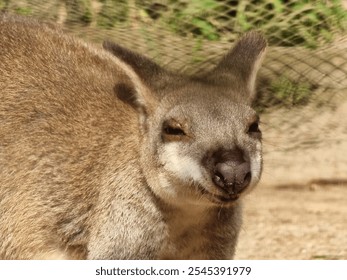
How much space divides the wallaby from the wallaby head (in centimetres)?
1

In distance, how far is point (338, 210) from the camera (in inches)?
395

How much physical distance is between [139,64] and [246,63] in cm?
84

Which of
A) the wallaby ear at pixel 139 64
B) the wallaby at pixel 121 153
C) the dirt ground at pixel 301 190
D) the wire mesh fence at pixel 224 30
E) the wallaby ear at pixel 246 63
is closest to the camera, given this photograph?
the wallaby at pixel 121 153

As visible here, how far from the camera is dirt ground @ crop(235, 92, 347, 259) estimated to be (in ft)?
31.8

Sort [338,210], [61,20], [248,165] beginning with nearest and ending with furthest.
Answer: [248,165] < [338,210] < [61,20]

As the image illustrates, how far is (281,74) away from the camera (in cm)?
1073

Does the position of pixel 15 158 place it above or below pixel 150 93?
below

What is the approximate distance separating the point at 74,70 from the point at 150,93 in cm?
103

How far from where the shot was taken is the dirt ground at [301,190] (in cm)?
968

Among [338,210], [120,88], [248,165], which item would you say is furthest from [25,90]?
[338,210]

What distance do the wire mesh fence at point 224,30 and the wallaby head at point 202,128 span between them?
236cm

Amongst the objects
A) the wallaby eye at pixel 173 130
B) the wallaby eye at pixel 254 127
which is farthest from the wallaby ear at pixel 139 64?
the wallaby eye at pixel 254 127

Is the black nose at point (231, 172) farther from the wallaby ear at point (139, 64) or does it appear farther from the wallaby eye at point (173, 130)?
the wallaby ear at point (139, 64)
